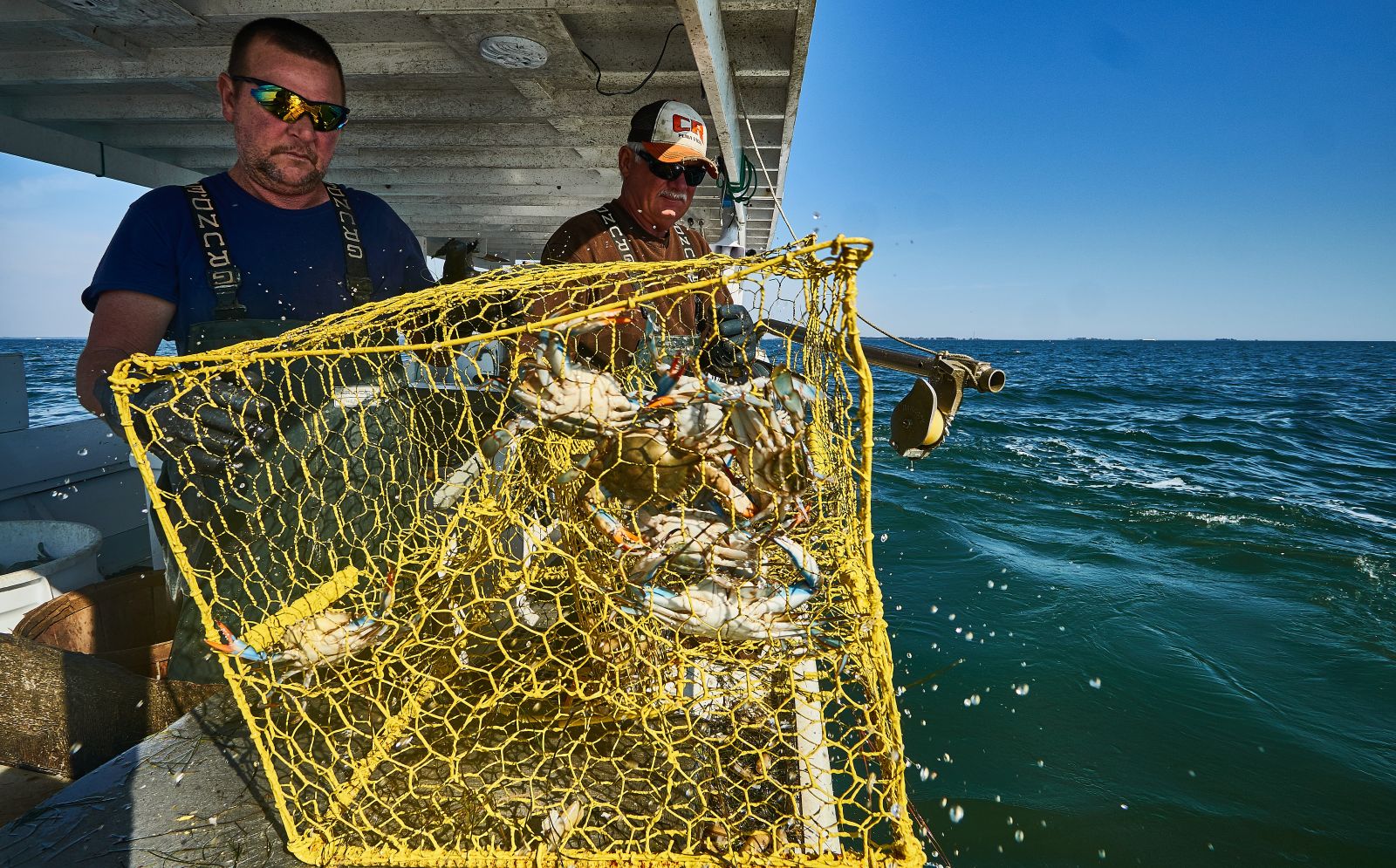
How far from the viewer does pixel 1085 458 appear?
12727 mm

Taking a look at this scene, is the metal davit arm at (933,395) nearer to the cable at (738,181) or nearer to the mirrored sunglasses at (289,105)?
the mirrored sunglasses at (289,105)

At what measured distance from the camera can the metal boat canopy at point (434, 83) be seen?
3.26 meters

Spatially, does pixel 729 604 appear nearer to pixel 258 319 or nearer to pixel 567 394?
pixel 567 394

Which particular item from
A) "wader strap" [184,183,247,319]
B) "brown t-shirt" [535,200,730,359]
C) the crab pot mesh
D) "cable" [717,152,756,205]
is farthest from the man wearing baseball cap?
"cable" [717,152,756,205]

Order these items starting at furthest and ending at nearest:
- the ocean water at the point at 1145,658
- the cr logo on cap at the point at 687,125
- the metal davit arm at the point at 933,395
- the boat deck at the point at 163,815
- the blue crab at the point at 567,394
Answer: the ocean water at the point at 1145,658, the cr logo on cap at the point at 687,125, the metal davit arm at the point at 933,395, the blue crab at the point at 567,394, the boat deck at the point at 163,815

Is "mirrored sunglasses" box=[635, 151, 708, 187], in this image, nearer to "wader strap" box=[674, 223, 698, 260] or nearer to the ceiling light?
"wader strap" box=[674, 223, 698, 260]

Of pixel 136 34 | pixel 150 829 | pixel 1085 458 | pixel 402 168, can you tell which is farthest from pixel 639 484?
pixel 1085 458

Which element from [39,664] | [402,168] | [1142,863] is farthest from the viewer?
Answer: [402,168]

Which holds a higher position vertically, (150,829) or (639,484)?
(639,484)

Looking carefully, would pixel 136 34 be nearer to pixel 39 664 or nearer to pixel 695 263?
pixel 39 664

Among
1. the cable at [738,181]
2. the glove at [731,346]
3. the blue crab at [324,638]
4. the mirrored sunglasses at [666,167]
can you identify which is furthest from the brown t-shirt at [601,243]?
the cable at [738,181]

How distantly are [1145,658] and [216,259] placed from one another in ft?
21.7

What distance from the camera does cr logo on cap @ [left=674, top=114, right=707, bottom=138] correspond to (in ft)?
10.3

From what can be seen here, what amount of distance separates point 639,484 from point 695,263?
0.59 m
